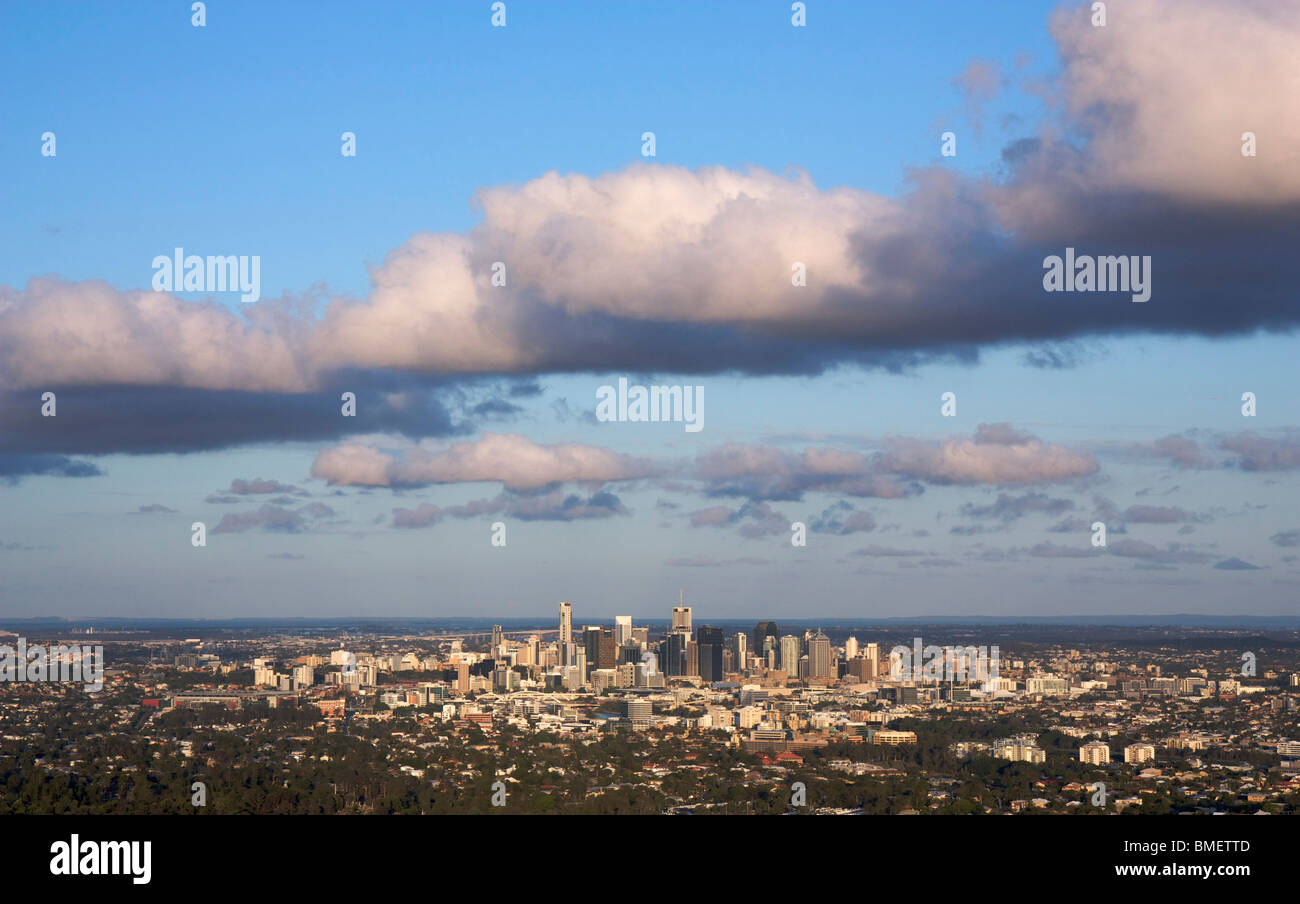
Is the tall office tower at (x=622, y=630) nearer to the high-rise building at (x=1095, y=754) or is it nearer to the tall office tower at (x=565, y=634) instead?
the tall office tower at (x=565, y=634)

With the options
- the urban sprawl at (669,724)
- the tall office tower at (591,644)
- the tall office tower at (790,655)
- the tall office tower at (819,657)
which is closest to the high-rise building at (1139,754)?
the urban sprawl at (669,724)

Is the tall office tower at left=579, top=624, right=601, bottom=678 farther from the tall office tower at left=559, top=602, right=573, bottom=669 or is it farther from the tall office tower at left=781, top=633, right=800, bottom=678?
the tall office tower at left=781, top=633, right=800, bottom=678

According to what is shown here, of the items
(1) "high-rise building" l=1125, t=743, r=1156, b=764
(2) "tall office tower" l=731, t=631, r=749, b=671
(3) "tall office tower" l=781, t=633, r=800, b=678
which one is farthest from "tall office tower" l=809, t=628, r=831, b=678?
(1) "high-rise building" l=1125, t=743, r=1156, b=764

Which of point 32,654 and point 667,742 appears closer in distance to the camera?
point 667,742

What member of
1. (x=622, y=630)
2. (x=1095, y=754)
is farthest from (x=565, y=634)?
(x=1095, y=754)
